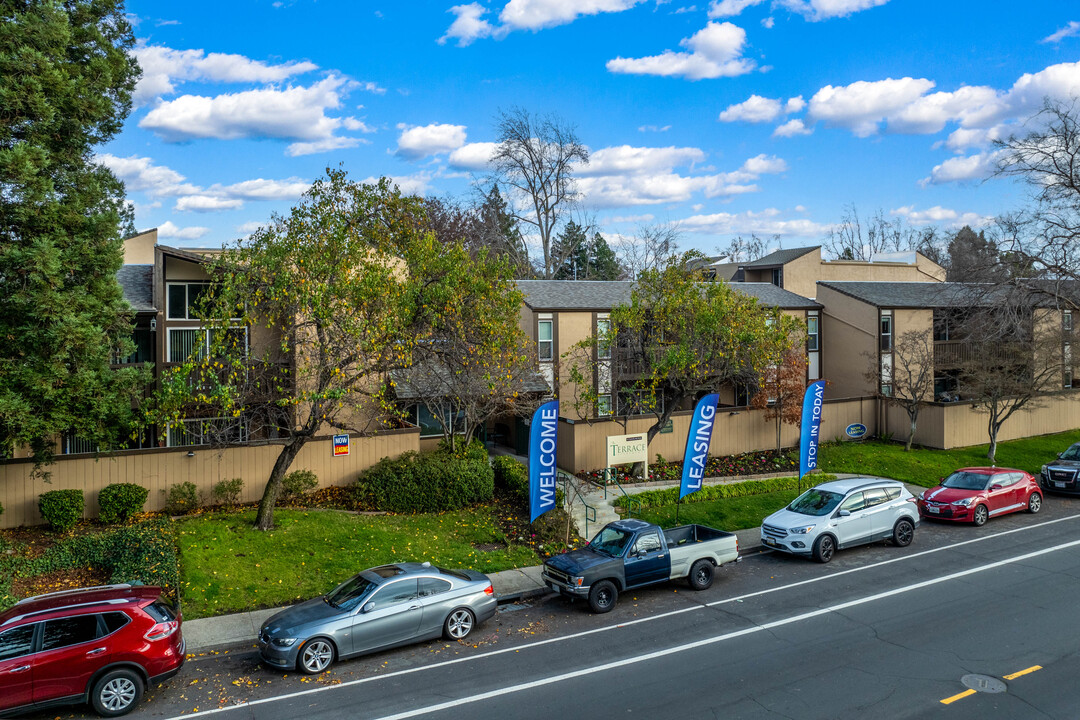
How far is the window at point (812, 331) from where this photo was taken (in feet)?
116

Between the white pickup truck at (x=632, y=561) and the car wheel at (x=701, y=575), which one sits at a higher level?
the white pickup truck at (x=632, y=561)

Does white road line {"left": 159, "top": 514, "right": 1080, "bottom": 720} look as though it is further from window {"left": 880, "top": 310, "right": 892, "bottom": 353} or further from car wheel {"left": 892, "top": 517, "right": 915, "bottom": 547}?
window {"left": 880, "top": 310, "right": 892, "bottom": 353}

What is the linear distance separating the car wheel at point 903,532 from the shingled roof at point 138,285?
2140cm

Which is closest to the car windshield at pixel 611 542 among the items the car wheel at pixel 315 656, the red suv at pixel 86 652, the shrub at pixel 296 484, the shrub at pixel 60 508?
the car wheel at pixel 315 656

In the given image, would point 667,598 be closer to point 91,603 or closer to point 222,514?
point 91,603

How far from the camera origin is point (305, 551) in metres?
17.0

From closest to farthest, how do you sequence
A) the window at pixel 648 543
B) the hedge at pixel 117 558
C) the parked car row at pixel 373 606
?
the parked car row at pixel 373 606 < the hedge at pixel 117 558 < the window at pixel 648 543

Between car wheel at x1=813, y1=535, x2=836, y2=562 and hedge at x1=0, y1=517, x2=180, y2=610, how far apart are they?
45.7 ft

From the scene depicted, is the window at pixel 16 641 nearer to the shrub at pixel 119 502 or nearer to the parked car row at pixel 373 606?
the parked car row at pixel 373 606

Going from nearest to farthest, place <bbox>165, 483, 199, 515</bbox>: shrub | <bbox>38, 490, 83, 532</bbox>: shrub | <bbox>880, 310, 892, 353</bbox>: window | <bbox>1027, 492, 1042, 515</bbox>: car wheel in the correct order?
<bbox>38, 490, 83, 532</bbox>: shrub
<bbox>165, 483, 199, 515</bbox>: shrub
<bbox>1027, 492, 1042, 515</bbox>: car wheel
<bbox>880, 310, 892, 353</bbox>: window

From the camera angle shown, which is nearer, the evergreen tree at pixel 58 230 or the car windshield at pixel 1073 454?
the evergreen tree at pixel 58 230

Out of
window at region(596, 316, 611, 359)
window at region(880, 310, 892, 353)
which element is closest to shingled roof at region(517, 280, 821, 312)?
window at region(596, 316, 611, 359)

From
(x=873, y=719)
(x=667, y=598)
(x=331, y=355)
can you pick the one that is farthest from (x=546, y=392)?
(x=873, y=719)

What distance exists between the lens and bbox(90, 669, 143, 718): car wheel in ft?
33.9
